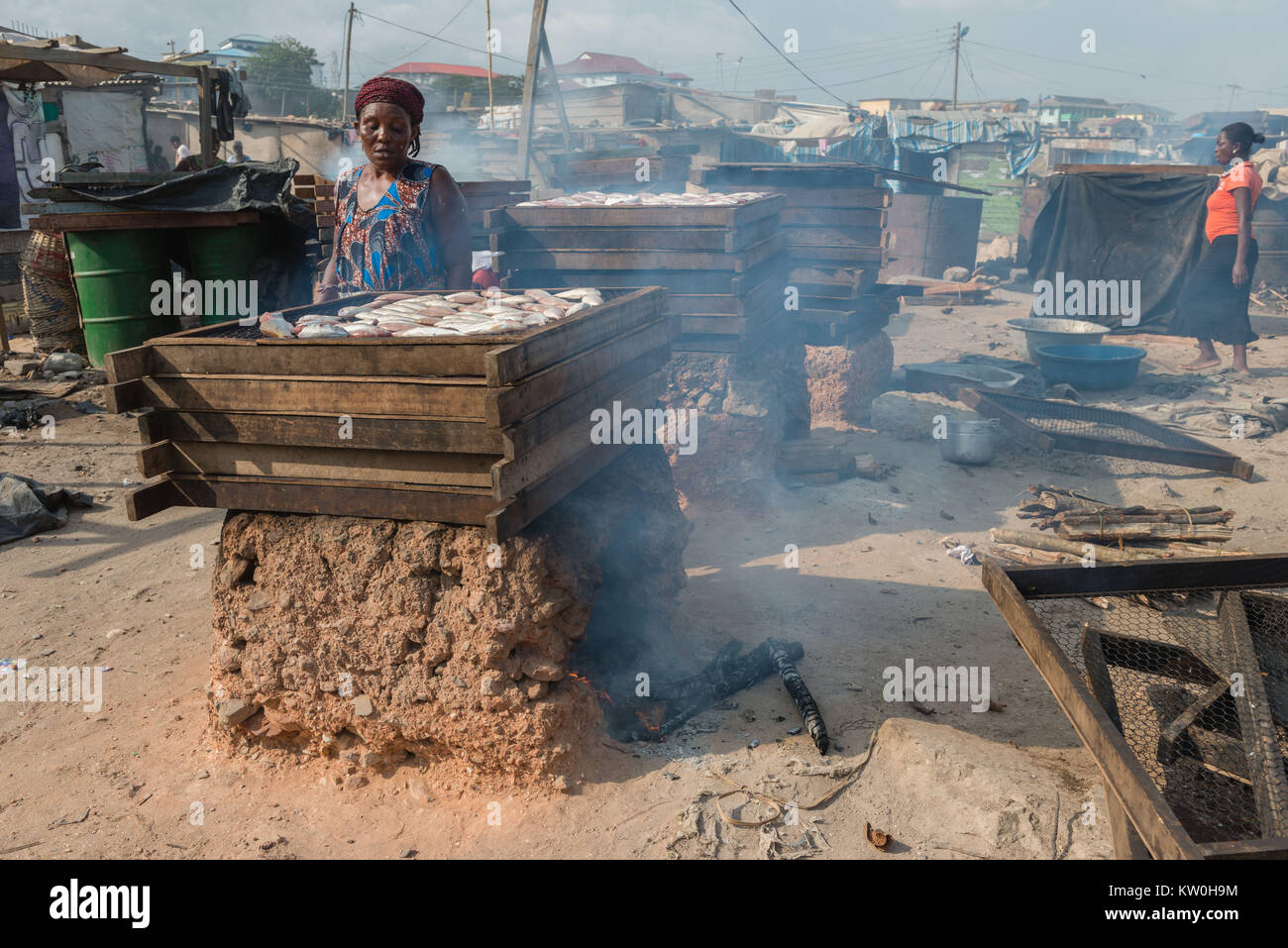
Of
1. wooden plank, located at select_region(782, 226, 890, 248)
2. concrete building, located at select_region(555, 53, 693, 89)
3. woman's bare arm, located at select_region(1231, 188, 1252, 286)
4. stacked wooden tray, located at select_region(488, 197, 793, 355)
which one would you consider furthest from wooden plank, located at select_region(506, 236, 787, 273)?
concrete building, located at select_region(555, 53, 693, 89)

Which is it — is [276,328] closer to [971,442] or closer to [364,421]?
[364,421]

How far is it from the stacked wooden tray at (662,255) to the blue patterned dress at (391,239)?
215cm

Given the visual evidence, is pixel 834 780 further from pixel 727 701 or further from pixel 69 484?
pixel 69 484

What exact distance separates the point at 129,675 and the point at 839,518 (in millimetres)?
4318

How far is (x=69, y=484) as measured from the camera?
6285 mm

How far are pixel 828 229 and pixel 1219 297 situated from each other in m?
4.88

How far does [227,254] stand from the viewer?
7.64 m

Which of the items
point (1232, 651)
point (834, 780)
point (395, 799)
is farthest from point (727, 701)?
point (1232, 651)

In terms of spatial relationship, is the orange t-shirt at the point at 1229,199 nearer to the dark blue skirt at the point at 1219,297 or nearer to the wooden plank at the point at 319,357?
the dark blue skirt at the point at 1219,297

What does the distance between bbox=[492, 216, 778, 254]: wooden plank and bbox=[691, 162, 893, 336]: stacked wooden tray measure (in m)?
2.06

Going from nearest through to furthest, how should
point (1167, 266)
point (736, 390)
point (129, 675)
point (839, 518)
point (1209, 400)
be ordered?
point (129, 675)
point (839, 518)
point (736, 390)
point (1209, 400)
point (1167, 266)

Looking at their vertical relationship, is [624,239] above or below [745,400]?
above

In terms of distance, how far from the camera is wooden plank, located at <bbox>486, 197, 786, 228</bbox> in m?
5.80

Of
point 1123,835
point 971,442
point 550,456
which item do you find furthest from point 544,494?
point 971,442
